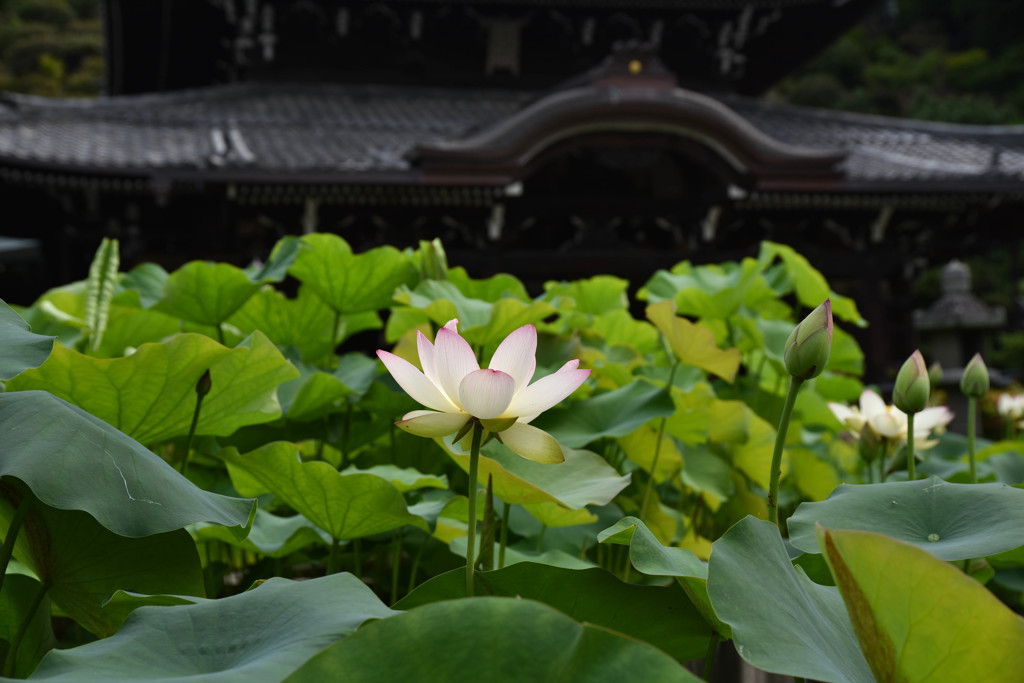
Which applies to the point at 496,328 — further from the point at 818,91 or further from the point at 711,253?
the point at 818,91

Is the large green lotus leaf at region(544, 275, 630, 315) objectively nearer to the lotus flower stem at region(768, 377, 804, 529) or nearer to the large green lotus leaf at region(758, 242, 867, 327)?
the large green lotus leaf at region(758, 242, 867, 327)

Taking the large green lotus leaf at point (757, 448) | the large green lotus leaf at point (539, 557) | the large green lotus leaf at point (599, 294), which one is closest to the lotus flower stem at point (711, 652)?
the large green lotus leaf at point (539, 557)

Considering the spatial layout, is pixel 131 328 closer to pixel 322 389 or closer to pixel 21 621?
pixel 322 389

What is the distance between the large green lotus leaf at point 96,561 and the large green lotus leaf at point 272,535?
0.10m

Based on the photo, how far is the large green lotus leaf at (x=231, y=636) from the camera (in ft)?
1.49

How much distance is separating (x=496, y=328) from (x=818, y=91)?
85.0 feet

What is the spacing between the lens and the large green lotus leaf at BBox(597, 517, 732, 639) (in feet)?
1.86

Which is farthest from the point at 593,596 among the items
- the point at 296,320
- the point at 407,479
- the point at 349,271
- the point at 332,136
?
the point at 332,136

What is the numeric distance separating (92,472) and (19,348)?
Result: 13 cm

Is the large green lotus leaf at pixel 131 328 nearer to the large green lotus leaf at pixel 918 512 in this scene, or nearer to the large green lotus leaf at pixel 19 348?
the large green lotus leaf at pixel 19 348

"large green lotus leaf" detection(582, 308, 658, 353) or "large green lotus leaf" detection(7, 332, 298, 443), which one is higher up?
"large green lotus leaf" detection(7, 332, 298, 443)

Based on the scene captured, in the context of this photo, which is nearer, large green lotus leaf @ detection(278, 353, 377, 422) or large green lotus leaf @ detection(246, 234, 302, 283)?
large green lotus leaf @ detection(278, 353, 377, 422)

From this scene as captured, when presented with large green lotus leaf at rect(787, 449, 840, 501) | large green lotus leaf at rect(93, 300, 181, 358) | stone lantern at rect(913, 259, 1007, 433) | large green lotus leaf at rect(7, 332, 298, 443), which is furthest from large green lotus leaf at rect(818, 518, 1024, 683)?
stone lantern at rect(913, 259, 1007, 433)

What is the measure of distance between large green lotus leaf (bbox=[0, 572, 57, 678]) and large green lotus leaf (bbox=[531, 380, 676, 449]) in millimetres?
500
